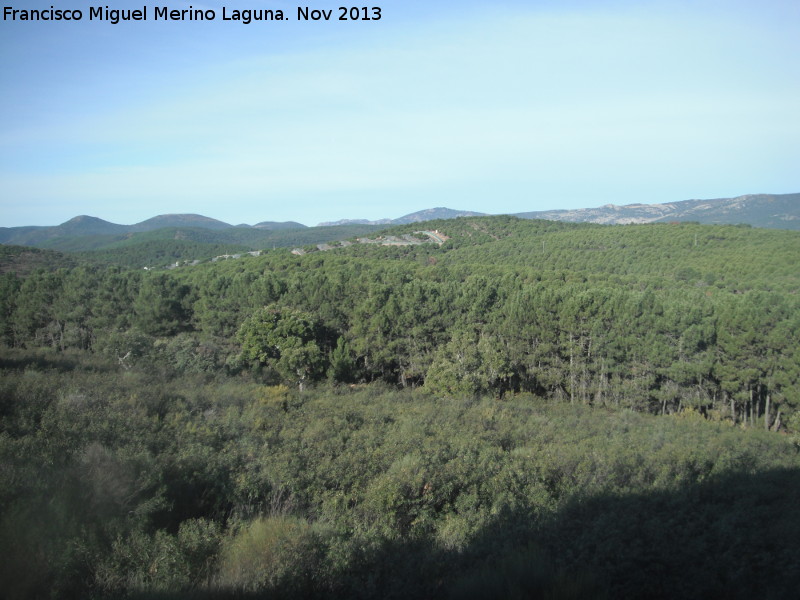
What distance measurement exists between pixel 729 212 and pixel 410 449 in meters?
117

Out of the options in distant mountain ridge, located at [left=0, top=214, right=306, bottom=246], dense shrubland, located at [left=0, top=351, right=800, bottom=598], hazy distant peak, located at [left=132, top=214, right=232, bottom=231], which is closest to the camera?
dense shrubland, located at [left=0, top=351, right=800, bottom=598]

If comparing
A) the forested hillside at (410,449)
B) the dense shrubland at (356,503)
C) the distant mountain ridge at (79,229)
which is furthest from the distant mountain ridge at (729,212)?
the distant mountain ridge at (79,229)

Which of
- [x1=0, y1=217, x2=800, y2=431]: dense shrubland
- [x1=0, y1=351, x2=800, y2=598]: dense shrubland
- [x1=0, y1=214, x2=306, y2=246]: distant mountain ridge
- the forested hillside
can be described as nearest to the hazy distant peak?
[x1=0, y1=214, x2=306, y2=246]: distant mountain ridge

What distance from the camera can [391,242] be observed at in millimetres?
68562

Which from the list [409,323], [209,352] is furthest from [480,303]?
[209,352]

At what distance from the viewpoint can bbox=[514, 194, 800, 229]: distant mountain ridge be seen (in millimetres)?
87150

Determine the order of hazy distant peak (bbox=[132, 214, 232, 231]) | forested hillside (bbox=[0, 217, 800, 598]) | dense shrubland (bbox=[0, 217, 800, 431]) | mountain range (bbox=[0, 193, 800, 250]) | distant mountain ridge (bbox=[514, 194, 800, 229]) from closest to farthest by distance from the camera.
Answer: forested hillside (bbox=[0, 217, 800, 598])
dense shrubland (bbox=[0, 217, 800, 431])
distant mountain ridge (bbox=[514, 194, 800, 229])
mountain range (bbox=[0, 193, 800, 250])
hazy distant peak (bbox=[132, 214, 232, 231])

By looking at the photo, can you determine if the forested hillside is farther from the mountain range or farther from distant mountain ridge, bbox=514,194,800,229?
the mountain range

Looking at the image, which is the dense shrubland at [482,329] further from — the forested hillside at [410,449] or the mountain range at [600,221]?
the mountain range at [600,221]

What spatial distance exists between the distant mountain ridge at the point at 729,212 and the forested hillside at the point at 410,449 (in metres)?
59.5

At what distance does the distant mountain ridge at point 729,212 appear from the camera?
8715 centimetres

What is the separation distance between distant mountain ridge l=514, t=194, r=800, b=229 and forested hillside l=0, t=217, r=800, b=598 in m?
59.5

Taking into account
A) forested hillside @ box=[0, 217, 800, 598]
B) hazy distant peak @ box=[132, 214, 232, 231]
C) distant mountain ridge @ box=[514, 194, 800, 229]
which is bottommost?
forested hillside @ box=[0, 217, 800, 598]

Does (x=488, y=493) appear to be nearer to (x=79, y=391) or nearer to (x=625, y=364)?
(x=79, y=391)
